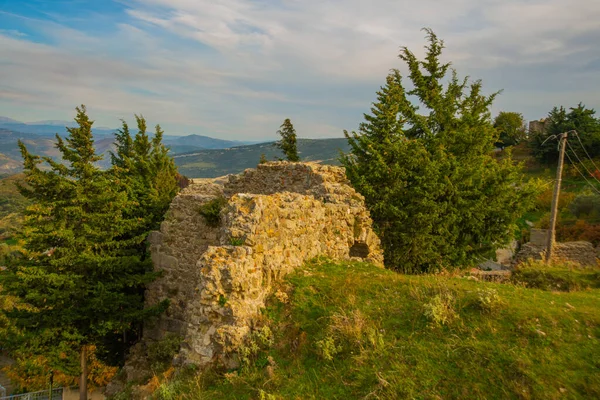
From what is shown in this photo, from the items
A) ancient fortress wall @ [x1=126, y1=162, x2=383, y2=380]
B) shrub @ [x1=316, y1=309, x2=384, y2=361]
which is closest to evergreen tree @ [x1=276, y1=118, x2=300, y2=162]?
ancient fortress wall @ [x1=126, y1=162, x2=383, y2=380]

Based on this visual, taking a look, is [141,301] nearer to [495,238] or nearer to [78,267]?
[78,267]

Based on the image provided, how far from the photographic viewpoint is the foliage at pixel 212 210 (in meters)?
10.6

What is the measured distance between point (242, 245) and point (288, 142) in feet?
80.2

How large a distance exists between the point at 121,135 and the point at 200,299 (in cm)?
2400

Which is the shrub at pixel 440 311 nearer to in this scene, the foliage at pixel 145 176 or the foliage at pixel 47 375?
the foliage at pixel 145 176

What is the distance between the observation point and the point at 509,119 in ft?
167

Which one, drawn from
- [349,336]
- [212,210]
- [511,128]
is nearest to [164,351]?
[212,210]

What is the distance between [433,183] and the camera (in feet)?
44.1

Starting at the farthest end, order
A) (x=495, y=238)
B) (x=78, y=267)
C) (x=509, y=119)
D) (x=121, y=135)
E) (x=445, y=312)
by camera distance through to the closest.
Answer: (x=509, y=119) < (x=121, y=135) < (x=495, y=238) < (x=78, y=267) < (x=445, y=312)

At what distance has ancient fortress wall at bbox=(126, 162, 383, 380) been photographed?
6164 mm

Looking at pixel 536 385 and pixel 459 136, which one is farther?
pixel 459 136

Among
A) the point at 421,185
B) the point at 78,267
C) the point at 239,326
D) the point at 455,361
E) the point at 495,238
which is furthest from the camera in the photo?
the point at 495,238

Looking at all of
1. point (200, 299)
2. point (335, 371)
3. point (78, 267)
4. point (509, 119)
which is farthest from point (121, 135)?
point (509, 119)

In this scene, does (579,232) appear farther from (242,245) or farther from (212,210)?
(242,245)
